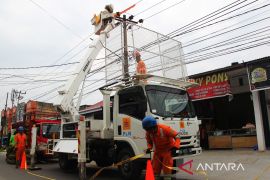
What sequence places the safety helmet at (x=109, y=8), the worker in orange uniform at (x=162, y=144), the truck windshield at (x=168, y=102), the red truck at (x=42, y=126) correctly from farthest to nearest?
the red truck at (x=42, y=126) → the safety helmet at (x=109, y=8) → the truck windshield at (x=168, y=102) → the worker in orange uniform at (x=162, y=144)

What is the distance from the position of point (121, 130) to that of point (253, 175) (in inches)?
168

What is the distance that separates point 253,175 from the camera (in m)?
8.80

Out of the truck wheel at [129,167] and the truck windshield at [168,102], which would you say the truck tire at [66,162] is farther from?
the truck windshield at [168,102]

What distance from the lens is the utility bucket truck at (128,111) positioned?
820 cm

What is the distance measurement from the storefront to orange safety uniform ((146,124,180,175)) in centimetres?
1029

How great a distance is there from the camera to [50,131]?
51.7 feet

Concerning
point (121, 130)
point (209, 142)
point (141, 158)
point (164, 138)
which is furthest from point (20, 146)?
point (209, 142)

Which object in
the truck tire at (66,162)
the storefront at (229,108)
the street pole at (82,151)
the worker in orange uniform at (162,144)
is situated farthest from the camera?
the storefront at (229,108)

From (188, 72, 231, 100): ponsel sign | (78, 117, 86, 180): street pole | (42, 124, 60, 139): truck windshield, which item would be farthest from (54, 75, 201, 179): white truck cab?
(188, 72, 231, 100): ponsel sign

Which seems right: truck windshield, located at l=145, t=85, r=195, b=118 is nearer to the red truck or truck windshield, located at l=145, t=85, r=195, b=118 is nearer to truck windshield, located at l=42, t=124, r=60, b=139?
the red truck

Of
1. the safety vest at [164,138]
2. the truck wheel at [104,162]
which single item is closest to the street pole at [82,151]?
the truck wheel at [104,162]

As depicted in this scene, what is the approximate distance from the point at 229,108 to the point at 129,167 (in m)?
11.7

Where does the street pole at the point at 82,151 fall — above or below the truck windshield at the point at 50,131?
below

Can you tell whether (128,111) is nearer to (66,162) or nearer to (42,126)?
(66,162)
